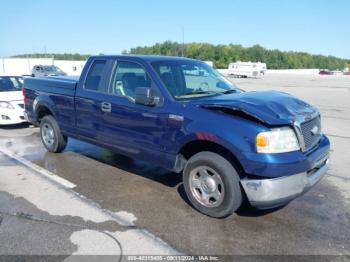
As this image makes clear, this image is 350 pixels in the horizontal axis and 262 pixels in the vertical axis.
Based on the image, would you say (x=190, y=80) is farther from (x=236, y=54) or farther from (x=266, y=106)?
(x=236, y=54)

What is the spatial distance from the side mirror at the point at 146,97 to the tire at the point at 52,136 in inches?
111

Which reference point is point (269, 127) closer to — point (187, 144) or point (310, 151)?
point (310, 151)

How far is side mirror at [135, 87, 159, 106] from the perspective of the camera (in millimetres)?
4559

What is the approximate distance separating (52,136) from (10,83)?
196 inches

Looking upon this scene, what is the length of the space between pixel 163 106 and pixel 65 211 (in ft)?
6.03

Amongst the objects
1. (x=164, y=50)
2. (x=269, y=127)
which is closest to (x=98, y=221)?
(x=269, y=127)

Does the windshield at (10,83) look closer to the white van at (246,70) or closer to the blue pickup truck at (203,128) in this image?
the blue pickup truck at (203,128)

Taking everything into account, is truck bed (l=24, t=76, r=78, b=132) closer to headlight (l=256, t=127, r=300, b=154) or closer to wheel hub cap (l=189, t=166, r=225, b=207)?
wheel hub cap (l=189, t=166, r=225, b=207)

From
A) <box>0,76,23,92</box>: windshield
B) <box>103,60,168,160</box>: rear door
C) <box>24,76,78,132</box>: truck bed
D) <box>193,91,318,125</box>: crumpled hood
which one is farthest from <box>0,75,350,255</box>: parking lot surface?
<box>0,76,23,92</box>: windshield

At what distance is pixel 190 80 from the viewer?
5246 millimetres

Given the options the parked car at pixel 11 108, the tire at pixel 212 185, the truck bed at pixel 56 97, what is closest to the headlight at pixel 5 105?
the parked car at pixel 11 108

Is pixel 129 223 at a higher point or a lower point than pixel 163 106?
lower

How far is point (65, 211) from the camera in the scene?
442 cm

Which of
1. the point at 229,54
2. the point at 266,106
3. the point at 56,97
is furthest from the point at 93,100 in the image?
the point at 229,54
